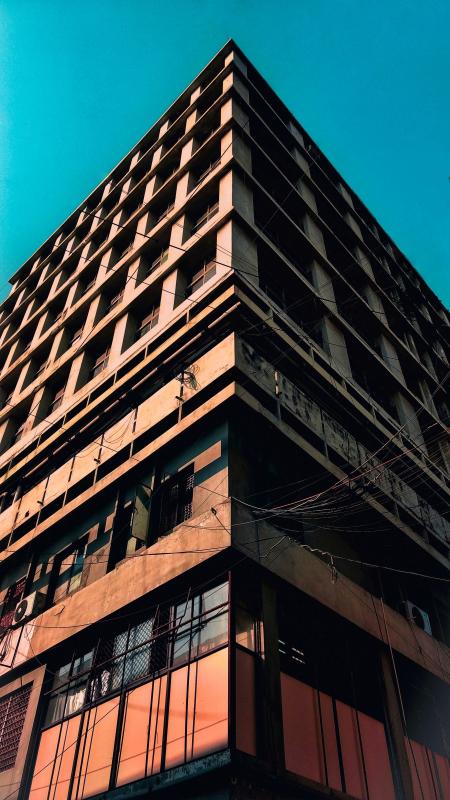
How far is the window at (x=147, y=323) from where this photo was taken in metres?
20.5

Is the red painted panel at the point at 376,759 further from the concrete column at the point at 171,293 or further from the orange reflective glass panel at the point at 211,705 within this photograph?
the concrete column at the point at 171,293

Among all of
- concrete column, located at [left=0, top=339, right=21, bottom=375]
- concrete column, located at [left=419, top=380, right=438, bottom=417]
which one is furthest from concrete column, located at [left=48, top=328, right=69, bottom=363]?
concrete column, located at [left=419, top=380, right=438, bottom=417]

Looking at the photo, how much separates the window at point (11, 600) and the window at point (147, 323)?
29.0ft

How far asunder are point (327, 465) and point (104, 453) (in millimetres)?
5812

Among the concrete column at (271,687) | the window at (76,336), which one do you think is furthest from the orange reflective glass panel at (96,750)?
the window at (76,336)

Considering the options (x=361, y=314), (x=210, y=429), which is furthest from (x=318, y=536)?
(x=361, y=314)

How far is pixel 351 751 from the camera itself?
10969 mm

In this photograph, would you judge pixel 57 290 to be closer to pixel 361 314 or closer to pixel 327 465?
pixel 361 314

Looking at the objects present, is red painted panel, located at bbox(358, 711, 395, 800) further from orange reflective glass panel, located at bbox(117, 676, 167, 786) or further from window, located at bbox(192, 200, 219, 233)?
window, located at bbox(192, 200, 219, 233)

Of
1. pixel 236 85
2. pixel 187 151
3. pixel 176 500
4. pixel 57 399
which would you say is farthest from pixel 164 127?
pixel 176 500

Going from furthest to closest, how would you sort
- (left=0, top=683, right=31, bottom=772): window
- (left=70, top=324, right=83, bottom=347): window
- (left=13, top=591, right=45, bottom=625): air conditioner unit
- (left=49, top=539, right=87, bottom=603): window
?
(left=70, top=324, right=83, bottom=347): window, (left=49, top=539, right=87, bottom=603): window, (left=13, top=591, right=45, bottom=625): air conditioner unit, (left=0, top=683, right=31, bottom=772): window

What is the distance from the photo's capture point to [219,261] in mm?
17438

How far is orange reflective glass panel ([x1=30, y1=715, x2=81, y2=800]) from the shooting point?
1106 centimetres

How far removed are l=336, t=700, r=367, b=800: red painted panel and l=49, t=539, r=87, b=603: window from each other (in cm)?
677
